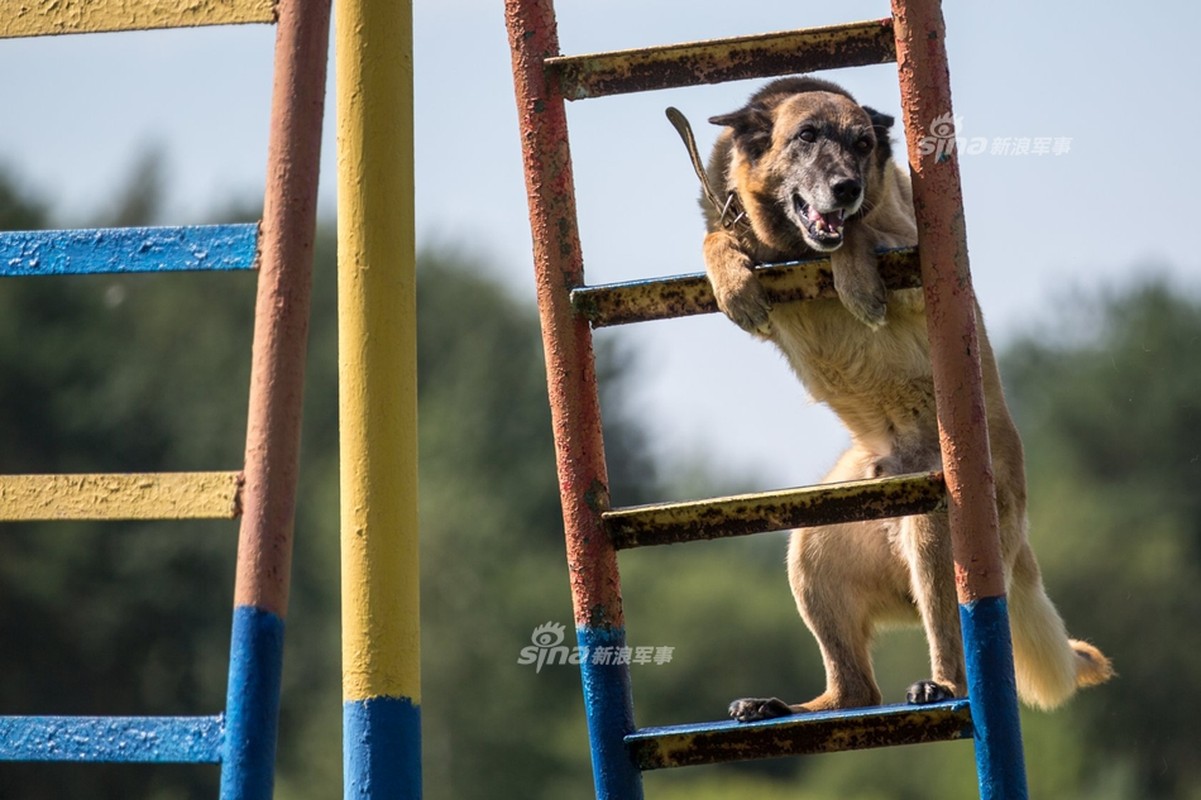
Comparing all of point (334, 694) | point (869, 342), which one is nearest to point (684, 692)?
point (334, 694)

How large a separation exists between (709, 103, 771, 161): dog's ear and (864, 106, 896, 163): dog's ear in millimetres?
389

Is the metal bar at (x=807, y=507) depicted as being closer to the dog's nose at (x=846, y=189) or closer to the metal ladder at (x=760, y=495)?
the metal ladder at (x=760, y=495)

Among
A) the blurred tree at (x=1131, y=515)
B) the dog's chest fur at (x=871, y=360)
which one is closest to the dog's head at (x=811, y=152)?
the dog's chest fur at (x=871, y=360)

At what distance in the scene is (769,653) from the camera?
150 ft

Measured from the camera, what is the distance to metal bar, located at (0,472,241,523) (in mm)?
3377

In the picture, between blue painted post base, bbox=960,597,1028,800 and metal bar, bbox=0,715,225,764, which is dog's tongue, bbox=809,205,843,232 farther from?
metal bar, bbox=0,715,225,764

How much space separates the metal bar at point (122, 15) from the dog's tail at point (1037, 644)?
10.7 ft

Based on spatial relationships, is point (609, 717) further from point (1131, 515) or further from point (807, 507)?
point (1131, 515)

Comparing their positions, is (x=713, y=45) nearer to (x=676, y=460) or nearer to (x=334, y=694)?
(x=334, y=694)

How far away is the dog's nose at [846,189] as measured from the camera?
17.8 ft

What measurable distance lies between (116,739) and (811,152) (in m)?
3.36

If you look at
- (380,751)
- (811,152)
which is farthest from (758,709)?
(811,152)

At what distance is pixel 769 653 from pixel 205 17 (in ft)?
141

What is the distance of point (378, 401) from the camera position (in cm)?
352
